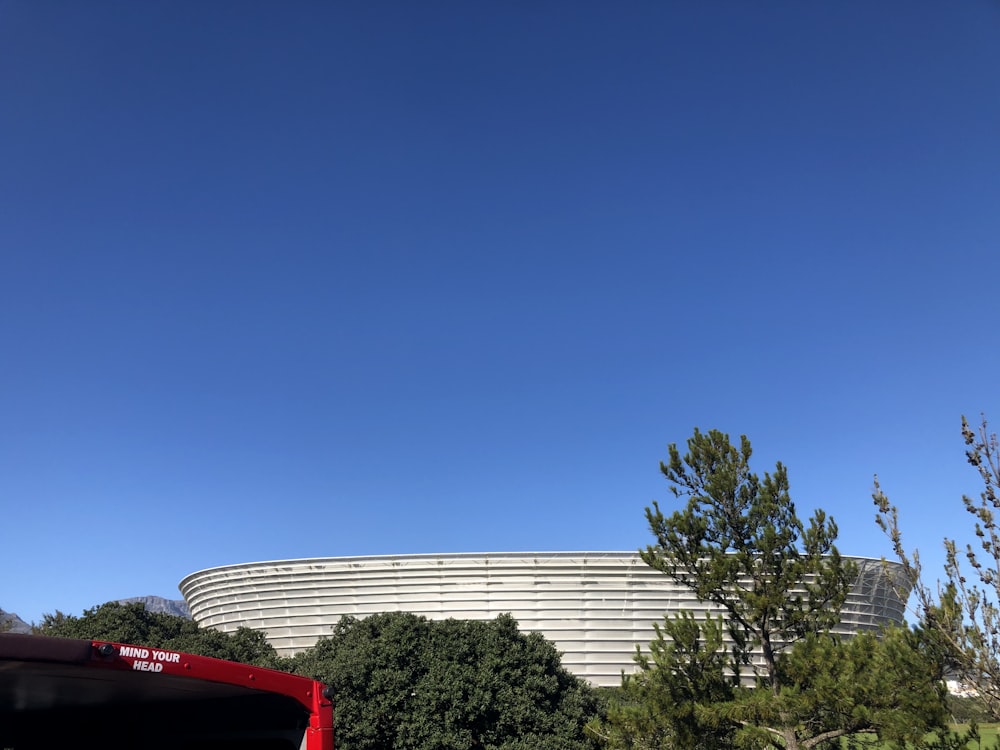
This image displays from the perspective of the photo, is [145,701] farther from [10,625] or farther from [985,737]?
[10,625]

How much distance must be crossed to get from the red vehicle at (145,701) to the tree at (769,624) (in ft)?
32.3

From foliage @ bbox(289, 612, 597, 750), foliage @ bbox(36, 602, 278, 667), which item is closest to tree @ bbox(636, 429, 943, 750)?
foliage @ bbox(289, 612, 597, 750)

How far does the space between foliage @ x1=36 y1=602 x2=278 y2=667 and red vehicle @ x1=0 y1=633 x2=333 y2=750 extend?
24171 mm

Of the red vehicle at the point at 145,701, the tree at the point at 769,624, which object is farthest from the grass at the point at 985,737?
the red vehicle at the point at 145,701

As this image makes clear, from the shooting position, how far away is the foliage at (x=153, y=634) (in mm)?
31031

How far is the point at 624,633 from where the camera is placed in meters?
50.1

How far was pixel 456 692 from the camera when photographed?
19422 mm

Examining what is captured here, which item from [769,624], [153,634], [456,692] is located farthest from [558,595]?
[769,624]

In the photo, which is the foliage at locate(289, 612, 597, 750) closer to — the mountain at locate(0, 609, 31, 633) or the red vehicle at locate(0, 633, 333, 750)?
the red vehicle at locate(0, 633, 333, 750)

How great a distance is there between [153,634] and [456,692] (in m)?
20.8

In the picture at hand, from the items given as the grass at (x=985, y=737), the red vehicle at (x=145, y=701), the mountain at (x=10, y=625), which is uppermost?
the mountain at (x=10, y=625)

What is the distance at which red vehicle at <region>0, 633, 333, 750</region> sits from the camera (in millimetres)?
4301

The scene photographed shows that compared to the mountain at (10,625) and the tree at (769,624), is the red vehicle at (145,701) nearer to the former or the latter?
the tree at (769,624)

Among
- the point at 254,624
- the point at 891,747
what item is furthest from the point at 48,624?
the point at 891,747
